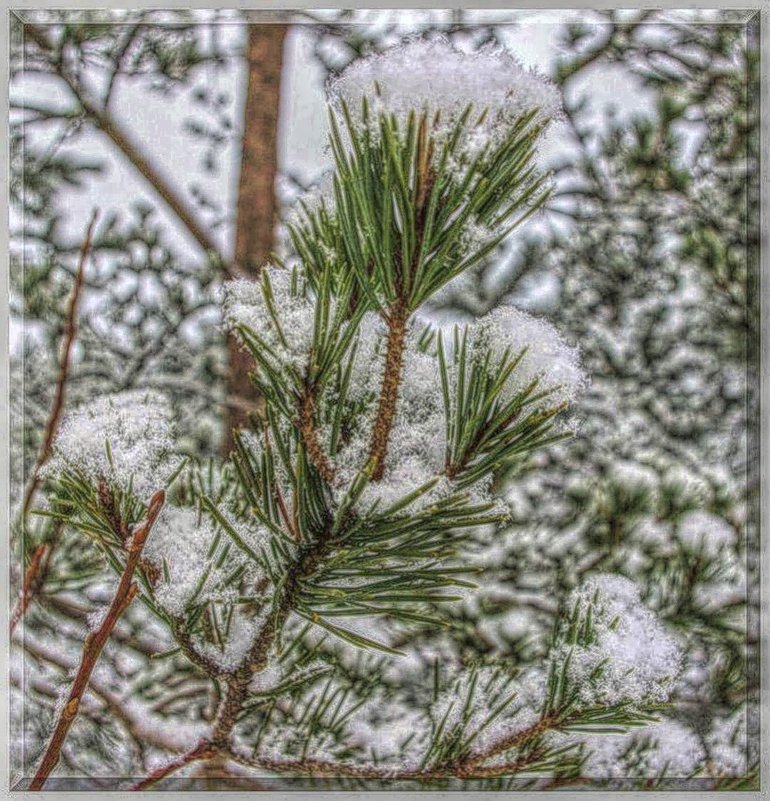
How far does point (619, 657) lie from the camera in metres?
0.39

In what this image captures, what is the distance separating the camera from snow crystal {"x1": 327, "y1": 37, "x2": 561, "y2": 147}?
0.27 metres

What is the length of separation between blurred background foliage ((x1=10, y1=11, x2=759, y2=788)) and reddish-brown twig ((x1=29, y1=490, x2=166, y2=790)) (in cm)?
17

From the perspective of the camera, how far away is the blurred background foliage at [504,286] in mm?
561

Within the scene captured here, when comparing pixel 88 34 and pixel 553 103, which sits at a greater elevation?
pixel 88 34

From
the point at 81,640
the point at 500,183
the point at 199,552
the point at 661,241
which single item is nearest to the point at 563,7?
the point at 661,241

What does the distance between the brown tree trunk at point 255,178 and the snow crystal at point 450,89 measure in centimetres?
31

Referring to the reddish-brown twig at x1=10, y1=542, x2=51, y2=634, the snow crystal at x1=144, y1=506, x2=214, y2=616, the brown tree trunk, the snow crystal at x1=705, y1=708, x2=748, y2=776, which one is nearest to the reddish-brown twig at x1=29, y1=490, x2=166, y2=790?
the snow crystal at x1=144, y1=506, x2=214, y2=616

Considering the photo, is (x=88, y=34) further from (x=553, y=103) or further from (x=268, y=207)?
(x=553, y=103)

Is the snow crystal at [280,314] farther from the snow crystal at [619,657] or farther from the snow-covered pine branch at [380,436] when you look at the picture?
the snow crystal at [619,657]

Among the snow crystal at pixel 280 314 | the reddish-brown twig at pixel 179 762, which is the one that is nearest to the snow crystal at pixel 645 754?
the reddish-brown twig at pixel 179 762

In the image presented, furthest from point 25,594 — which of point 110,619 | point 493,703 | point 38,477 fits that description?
point 493,703

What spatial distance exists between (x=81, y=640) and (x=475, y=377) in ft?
1.30

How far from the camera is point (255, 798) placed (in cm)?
51

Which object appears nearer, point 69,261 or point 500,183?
point 500,183
